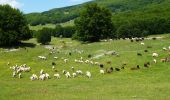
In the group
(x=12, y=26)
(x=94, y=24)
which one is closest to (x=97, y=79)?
(x=94, y=24)

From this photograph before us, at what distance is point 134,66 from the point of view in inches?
2384

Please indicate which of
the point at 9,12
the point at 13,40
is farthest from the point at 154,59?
the point at 9,12

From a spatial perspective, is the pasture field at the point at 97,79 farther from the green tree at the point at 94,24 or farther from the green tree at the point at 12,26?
the green tree at the point at 12,26

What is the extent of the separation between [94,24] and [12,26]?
22896mm

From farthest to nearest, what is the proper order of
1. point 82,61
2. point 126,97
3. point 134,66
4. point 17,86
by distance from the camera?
point 82,61, point 134,66, point 17,86, point 126,97

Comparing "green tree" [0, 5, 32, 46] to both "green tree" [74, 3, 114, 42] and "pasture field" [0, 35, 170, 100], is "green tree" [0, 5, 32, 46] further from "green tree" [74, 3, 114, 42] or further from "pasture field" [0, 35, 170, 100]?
"pasture field" [0, 35, 170, 100]

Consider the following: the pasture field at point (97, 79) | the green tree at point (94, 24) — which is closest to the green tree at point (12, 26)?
the green tree at point (94, 24)

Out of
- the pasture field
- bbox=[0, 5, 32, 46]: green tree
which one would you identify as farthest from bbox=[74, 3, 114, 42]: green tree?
the pasture field

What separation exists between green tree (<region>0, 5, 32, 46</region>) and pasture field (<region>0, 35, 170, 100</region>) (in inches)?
1037

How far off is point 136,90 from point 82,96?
606 cm

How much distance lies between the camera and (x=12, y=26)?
11338 cm

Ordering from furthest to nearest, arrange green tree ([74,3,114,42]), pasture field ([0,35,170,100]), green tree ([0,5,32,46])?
1. green tree ([0,5,32,46])
2. green tree ([74,3,114,42])
3. pasture field ([0,35,170,100])

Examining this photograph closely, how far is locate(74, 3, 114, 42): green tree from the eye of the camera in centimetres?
10844

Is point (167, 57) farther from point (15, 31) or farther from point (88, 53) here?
point (15, 31)
